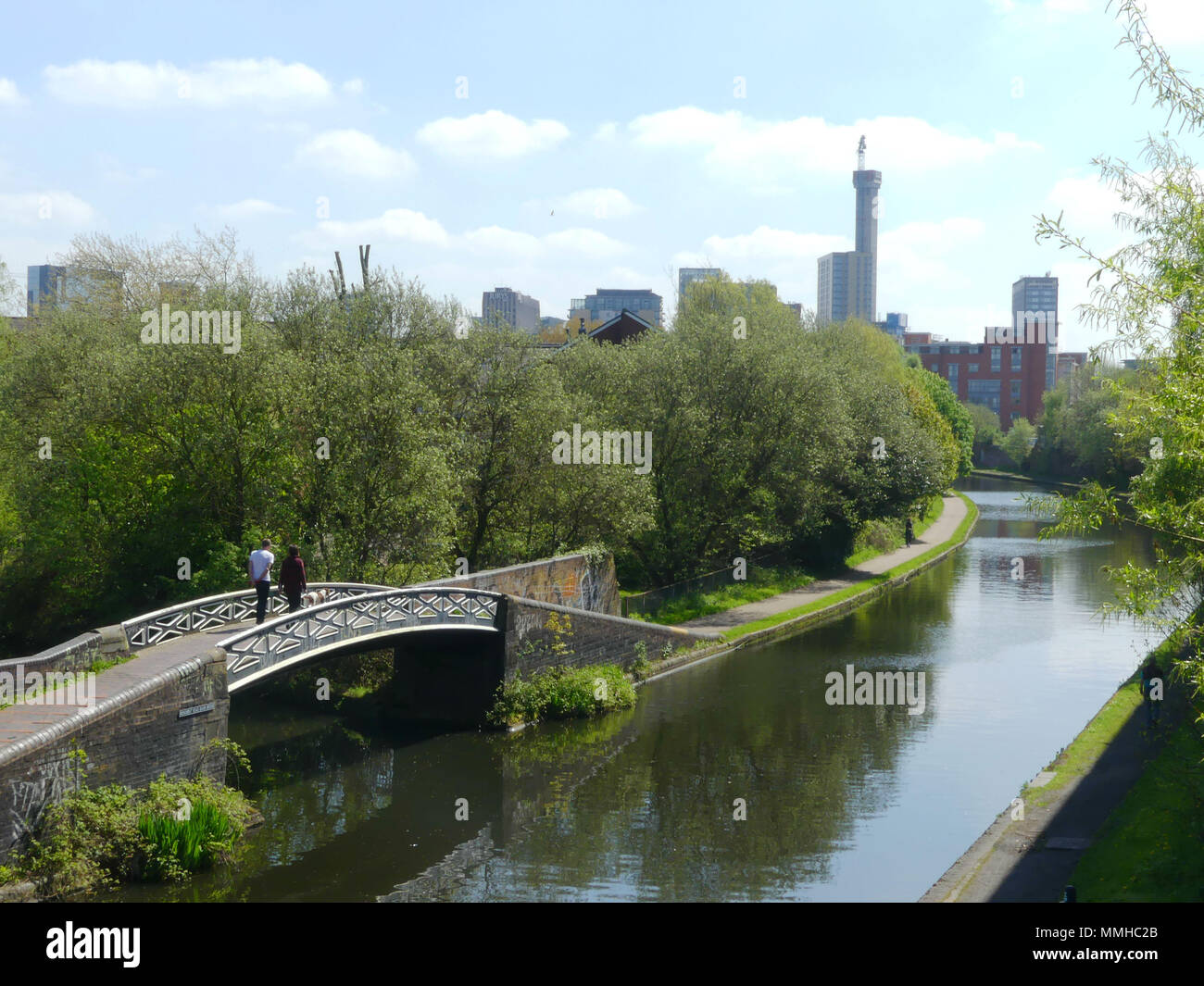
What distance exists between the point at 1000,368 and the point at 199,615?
125472 millimetres

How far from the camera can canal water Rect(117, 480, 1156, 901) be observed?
49.7 ft

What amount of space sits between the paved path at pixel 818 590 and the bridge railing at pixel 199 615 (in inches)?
517

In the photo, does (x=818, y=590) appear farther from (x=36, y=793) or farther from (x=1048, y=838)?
(x=36, y=793)

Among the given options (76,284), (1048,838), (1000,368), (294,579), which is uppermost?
(1000,368)

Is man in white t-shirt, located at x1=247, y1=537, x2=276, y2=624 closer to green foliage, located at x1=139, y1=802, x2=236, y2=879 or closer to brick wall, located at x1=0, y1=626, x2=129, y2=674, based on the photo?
brick wall, located at x1=0, y1=626, x2=129, y2=674

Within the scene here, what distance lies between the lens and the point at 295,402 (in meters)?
25.8

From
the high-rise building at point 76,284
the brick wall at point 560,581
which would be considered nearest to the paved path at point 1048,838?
the brick wall at point 560,581

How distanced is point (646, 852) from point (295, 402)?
14417 millimetres

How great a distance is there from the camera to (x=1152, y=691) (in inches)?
797

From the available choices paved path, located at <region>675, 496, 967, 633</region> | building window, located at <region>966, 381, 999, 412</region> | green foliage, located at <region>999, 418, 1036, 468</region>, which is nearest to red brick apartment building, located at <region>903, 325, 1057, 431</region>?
building window, located at <region>966, 381, 999, 412</region>

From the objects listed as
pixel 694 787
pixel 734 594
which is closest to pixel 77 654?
pixel 694 787

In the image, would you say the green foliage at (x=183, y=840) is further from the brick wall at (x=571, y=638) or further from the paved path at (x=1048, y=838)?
the paved path at (x=1048, y=838)

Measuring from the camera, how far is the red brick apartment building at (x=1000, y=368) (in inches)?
5022
